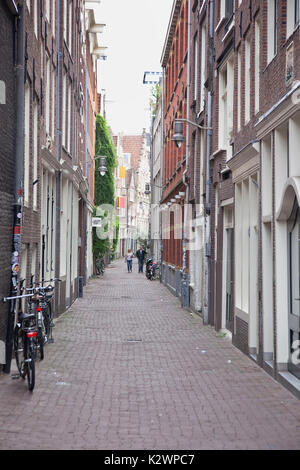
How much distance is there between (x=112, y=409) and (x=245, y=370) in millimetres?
3325

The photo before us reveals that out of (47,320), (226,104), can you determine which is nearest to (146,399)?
(47,320)

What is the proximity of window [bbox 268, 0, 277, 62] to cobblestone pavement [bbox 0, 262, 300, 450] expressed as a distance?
15.8ft

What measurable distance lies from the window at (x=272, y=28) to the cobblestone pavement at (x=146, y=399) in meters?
4.82

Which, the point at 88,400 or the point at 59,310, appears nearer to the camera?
the point at 88,400

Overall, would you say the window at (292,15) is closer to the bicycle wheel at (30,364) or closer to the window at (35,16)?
the bicycle wheel at (30,364)

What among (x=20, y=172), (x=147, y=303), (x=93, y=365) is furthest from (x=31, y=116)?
(x=147, y=303)

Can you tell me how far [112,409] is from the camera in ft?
25.4

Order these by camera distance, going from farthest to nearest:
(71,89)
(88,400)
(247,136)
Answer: (71,89)
(247,136)
(88,400)

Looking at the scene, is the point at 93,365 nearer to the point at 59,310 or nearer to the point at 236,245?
the point at 236,245

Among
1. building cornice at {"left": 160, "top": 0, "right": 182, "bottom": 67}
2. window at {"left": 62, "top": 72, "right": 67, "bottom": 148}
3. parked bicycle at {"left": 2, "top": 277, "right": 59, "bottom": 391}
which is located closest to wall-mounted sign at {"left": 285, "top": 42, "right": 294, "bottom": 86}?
parked bicycle at {"left": 2, "top": 277, "right": 59, "bottom": 391}

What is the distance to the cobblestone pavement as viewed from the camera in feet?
21.2

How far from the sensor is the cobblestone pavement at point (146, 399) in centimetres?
645

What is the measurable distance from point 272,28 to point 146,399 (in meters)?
5.96

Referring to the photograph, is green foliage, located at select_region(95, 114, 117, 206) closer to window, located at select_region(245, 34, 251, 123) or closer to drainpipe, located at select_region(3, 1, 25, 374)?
window, located at select_region(245, 34, 251, 123)
